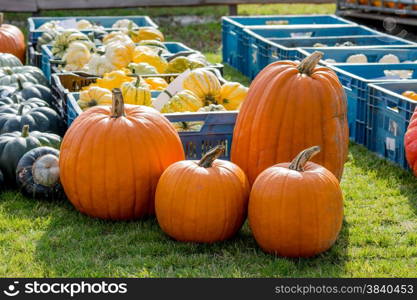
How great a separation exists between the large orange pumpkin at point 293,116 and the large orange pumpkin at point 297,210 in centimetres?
51

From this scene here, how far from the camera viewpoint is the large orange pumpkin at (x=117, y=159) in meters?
4.38

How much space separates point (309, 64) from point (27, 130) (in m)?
2.05

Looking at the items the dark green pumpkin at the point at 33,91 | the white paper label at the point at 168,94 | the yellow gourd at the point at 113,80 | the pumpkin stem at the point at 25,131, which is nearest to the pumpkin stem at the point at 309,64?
the white paper label at the point at 168,94

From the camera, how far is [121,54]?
21.2 feet

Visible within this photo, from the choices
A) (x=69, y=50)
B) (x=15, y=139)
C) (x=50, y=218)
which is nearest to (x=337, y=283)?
(x=50, y=218)

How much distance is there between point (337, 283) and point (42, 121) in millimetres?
2951

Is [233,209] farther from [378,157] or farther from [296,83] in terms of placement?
[378,157]

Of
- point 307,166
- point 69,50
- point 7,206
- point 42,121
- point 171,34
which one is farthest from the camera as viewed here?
point 171,34

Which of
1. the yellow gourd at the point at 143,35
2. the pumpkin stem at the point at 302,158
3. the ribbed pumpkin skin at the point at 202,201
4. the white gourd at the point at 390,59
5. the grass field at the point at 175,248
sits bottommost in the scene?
the grass field at the point at 175,248

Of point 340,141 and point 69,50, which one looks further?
point 69,50

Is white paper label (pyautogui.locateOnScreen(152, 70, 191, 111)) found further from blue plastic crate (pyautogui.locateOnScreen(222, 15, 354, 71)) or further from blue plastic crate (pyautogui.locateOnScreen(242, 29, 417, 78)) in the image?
blue plastic crate (pyautogui.locateOnScreen(222, 15, 354, 71))

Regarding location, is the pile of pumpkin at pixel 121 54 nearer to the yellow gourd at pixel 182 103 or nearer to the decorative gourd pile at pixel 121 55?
the decorative gourd pile at pixel 121 55

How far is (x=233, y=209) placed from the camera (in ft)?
13.5

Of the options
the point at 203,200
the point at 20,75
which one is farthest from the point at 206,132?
the point at 20,75
